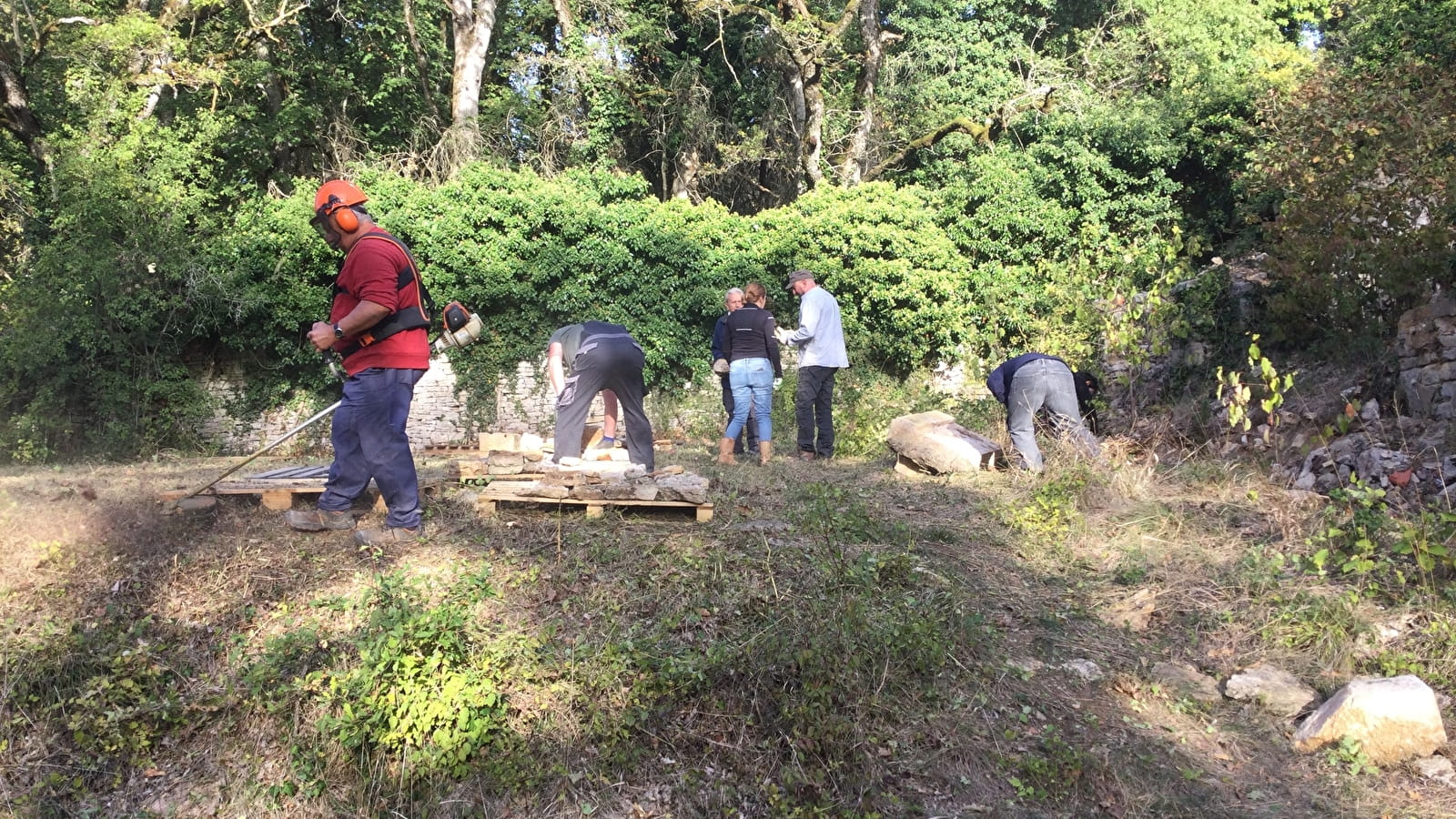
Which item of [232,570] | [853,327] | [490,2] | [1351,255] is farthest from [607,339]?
[490,2]

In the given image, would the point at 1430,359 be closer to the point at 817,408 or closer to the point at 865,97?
the point at 817,408

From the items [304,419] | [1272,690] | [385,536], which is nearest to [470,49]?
[304,419]

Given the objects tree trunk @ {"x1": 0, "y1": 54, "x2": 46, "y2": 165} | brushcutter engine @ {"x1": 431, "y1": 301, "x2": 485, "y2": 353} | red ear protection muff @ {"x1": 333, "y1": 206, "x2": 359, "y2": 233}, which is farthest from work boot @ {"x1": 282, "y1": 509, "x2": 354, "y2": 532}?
tree trunk @ {"x1": 0, "y1": 54, "x2": 46, "y2": 165}

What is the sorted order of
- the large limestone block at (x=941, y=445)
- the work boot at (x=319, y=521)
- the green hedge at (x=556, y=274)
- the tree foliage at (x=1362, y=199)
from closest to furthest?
1. the work boot at (x=319, y=521)
2. the tree foliage at (x=1362, y=199)
3. the large limestone block at (x=941, y=445)
4. the green hedge at (x=556, y=274)

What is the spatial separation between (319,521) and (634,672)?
7.44 ft

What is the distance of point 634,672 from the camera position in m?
3.99

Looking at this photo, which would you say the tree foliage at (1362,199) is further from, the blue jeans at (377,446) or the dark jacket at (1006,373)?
the blue jeans at (377,446)

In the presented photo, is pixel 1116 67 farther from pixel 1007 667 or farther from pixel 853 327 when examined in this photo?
pixel 1007 667

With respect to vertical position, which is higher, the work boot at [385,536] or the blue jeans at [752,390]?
the blue jeans at [752,390]

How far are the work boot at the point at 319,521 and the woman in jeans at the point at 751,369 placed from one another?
4.10 m

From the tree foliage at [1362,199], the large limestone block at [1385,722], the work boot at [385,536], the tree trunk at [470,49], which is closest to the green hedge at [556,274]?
the tree foliage at [1362,199]

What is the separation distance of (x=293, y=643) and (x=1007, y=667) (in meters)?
3.37

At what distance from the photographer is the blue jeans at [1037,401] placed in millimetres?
7566

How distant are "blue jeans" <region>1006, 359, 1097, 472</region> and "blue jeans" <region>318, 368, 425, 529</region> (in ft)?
16.5
